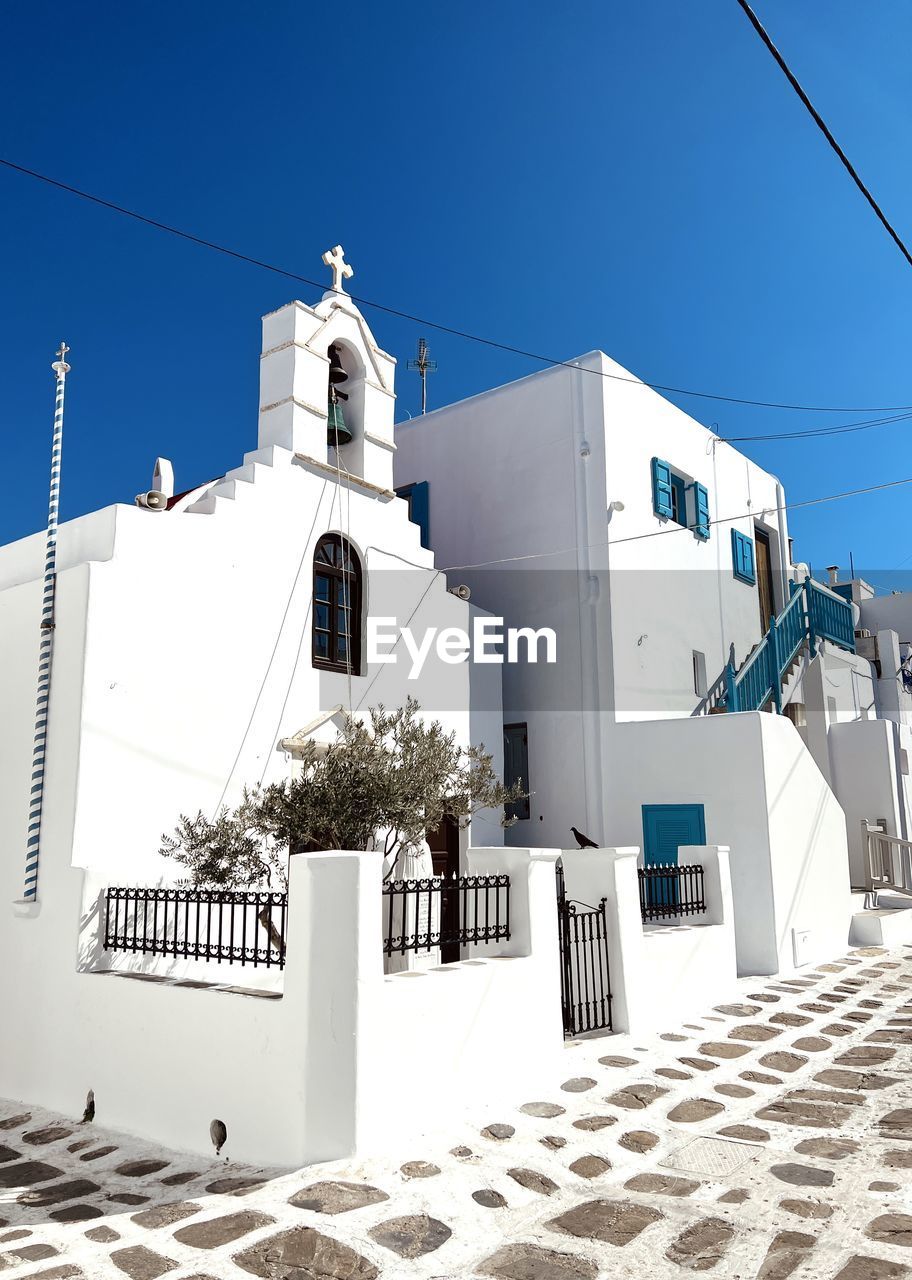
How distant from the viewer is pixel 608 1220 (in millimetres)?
4633

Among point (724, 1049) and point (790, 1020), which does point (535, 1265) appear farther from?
point (790, 1020)

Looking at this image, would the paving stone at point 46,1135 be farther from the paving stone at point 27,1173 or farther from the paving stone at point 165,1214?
the paving stone at point 165,1214

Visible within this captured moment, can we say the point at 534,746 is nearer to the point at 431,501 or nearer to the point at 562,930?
the point at 431,501

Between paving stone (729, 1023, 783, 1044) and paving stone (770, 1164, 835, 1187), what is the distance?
2.98 meters

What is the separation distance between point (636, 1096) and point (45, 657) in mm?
5867

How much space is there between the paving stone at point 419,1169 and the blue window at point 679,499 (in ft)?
36.7

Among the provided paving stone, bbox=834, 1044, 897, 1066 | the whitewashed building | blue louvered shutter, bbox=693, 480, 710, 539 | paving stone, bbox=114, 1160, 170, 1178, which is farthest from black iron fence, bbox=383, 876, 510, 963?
blue louvered shutter, bbox=693, 480, 710, 539

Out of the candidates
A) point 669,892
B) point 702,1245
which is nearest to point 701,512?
point 669,892

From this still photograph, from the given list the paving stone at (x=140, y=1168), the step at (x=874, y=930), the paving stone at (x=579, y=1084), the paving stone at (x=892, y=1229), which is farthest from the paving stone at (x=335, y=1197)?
the step at (x=874, y=930)

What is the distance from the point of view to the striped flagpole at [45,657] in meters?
7.60

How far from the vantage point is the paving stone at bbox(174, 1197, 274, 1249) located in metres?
4.49

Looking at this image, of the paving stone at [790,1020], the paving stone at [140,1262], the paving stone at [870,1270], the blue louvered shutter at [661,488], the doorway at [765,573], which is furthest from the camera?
the doorway at [765,573]

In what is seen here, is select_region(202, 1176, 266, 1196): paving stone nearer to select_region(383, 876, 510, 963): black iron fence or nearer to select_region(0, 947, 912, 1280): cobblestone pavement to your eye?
select_region(0, 947, 912, 1280): cobblestone pavement

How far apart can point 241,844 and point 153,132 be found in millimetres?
6993
